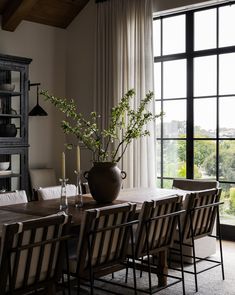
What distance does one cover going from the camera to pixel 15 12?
19.4ft

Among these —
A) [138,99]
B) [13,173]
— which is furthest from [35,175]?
[138,99]

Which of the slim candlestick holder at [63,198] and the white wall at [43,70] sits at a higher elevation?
the white wall at [43,70]

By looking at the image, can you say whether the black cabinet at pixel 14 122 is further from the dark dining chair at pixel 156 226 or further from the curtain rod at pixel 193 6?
the dark dining chair at pixel 156 226

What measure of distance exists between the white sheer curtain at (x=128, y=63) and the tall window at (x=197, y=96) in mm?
276

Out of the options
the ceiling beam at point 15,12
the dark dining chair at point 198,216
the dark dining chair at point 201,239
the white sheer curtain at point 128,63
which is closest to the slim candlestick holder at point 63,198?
the dark dining chair at point 198,216

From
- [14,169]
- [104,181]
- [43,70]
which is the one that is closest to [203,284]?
[104,181]

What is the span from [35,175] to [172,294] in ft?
10.2

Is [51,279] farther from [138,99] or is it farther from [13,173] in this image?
[138,99]

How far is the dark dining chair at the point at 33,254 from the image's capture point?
2467 mm

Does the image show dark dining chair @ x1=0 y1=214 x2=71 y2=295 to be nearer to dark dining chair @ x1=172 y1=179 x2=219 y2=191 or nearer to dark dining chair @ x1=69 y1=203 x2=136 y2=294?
dark dining chair @ x1=69 y1=203 x2=136 y2=294

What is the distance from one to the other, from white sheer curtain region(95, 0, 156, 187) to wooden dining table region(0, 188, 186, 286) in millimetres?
1521

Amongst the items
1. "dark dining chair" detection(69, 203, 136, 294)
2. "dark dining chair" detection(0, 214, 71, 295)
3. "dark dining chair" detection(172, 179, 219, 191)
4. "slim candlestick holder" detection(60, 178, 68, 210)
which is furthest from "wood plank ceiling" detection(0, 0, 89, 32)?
"dark dining chair" detection(0, 214, 71, 295)

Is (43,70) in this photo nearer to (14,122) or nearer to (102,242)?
(14,122)

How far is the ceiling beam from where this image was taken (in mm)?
5867
